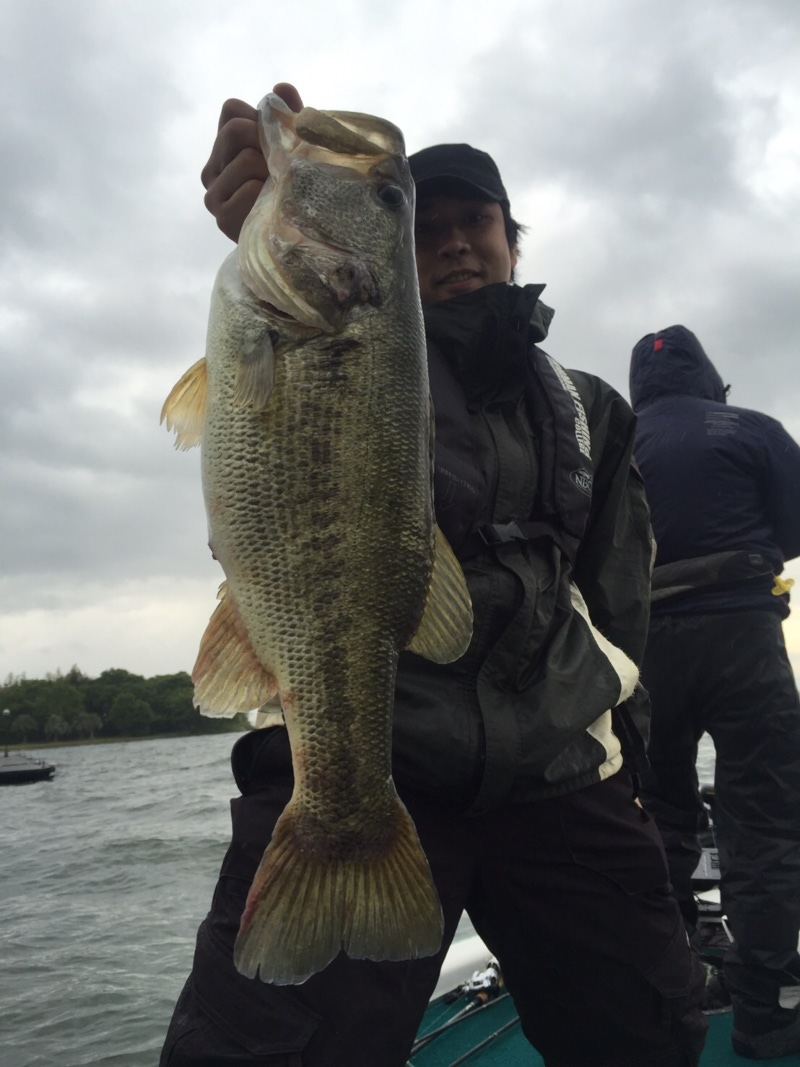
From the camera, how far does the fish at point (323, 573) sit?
1.64m

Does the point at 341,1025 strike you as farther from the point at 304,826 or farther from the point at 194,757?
the point at 194,757

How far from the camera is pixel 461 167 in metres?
2.66

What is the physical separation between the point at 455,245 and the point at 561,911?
202 cm

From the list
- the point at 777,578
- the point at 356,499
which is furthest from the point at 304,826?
the point at 777,578

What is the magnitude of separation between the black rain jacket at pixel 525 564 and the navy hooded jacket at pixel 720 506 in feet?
4.95

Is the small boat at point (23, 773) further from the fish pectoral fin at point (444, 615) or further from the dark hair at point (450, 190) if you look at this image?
the fish pectoral fin at point (444, 615)

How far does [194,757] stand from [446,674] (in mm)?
44525

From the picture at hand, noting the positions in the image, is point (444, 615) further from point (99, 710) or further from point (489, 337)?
point (99, 710)

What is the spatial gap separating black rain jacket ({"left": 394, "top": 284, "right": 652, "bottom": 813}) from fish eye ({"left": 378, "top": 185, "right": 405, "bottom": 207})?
0.49 meters

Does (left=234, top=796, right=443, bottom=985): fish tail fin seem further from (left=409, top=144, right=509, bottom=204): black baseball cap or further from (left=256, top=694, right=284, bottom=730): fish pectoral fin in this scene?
(left=409, top=144, right=509, bottom=204): black baseball cap

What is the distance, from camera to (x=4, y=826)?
70.1 ft

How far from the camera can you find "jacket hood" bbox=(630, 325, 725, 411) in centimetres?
453

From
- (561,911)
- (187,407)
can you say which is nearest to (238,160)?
(187,407)

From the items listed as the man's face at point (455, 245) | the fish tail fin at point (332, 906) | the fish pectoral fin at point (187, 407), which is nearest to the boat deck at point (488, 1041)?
the fish tail fin at point (332, 906)
